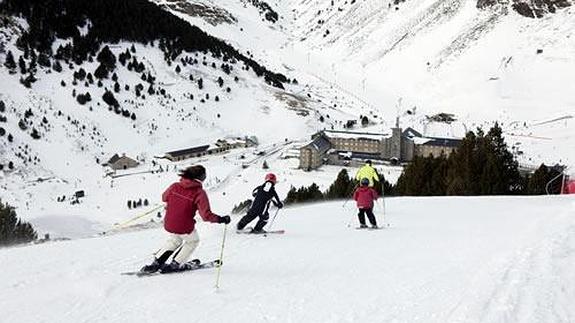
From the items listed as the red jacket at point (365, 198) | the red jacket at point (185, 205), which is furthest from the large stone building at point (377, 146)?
the red jacket at point (185, 205)

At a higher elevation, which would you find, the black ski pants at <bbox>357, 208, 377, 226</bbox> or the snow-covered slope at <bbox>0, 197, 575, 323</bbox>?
the black ski pants at <bbox>357, 208, 377, 226</bbox>

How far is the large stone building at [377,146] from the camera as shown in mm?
72250

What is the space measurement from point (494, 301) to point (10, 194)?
56040 mm

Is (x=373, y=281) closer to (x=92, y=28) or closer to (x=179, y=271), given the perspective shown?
(x=179, y=271)

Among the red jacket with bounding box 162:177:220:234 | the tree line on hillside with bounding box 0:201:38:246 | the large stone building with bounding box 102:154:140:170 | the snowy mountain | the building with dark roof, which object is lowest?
the tree line on hillside with bounding box 0:201:38:246

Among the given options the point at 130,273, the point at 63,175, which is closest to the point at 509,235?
the point at 130,273

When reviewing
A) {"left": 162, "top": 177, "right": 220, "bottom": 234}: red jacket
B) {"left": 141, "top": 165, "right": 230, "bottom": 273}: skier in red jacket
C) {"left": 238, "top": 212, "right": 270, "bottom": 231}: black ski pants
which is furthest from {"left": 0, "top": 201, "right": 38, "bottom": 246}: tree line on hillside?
{"left": 162, "top": 177, "right": 220, "bottom": 234}: red jacket

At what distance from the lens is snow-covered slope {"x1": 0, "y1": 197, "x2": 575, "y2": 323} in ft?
22.1

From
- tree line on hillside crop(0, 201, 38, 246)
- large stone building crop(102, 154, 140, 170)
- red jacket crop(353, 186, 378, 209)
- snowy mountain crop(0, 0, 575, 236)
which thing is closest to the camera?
red jacket crop(353, 186, 378, 209)

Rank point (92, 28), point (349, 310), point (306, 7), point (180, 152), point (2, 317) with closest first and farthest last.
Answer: point (2, 317) < point (349, 310) < point (180, 152) < point (92, 28) < point (306, 7)

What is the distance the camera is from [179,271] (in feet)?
28.6

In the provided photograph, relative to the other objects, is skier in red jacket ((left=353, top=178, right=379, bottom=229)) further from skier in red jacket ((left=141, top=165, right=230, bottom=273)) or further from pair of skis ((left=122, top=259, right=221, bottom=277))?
skier in red jacket ((left=141, top=165, right=230, bottom=273))

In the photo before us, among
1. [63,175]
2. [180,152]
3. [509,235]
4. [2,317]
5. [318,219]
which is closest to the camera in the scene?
[2,317]

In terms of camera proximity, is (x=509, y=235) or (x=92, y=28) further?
(x=92, y=28)
